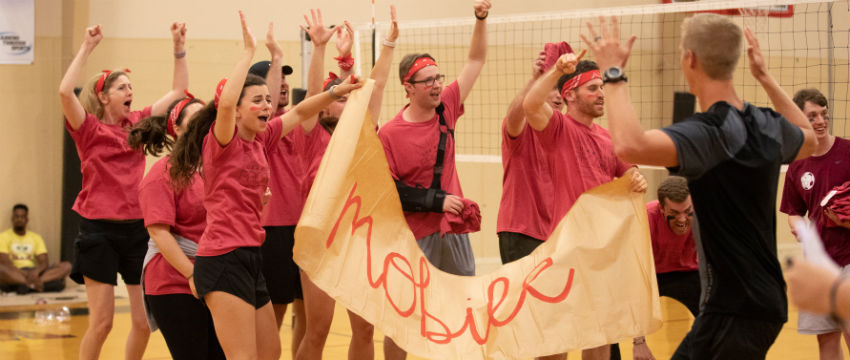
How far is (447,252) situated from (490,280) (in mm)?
888

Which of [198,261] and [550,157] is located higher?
[550,157]

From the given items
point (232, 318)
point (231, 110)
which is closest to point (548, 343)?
point (232, 318)

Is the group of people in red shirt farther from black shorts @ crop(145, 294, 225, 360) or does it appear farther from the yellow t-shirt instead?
the yellow t-shirt

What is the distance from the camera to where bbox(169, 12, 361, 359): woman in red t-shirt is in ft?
15.2

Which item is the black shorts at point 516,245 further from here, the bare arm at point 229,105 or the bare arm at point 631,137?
the bare arm at point 631,137

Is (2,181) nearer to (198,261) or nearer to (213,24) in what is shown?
(213,24)

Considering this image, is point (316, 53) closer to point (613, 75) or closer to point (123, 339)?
point (613, 75)

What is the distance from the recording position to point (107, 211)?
6625 millimetres

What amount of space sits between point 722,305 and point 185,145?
2.76 metres

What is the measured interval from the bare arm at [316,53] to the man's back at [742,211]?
8.49 feet

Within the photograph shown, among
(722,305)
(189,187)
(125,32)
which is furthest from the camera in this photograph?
(125,32)

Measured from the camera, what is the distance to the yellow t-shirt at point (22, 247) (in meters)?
12.0

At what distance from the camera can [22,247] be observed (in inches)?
472

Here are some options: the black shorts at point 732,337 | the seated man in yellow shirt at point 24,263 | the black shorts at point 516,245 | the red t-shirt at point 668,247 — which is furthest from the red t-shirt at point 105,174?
the seated man in yellow shirt at point 24,263
